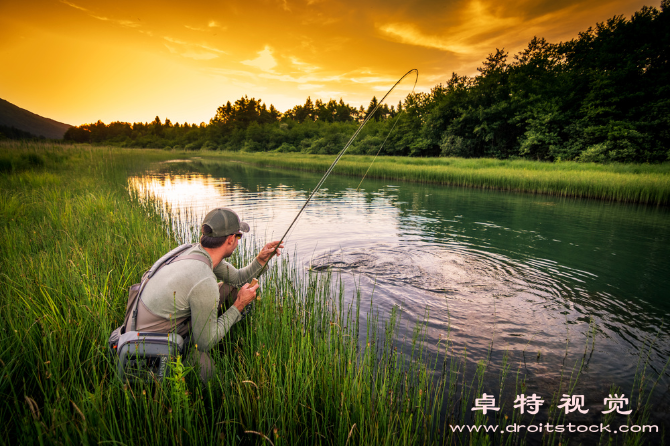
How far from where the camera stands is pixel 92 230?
17.6 feet

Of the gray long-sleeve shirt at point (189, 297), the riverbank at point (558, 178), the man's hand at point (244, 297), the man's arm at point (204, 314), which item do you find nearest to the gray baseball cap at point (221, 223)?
the gray long-sleeve shirt at point (189, 297)

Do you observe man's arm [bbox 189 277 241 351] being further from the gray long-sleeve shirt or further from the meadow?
the meadow

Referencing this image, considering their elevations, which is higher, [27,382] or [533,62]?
[533,62]

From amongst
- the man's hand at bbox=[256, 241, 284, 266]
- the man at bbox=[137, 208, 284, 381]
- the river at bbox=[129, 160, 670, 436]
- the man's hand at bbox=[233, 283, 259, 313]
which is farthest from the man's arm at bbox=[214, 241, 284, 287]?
the river at bbox=[129, 160, 670, 436]

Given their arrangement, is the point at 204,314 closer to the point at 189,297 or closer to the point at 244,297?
the point at 189,297

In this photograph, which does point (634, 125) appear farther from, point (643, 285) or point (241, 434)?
point (241, 434)

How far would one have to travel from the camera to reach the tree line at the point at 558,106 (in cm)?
3045

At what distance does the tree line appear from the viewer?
99.9ft

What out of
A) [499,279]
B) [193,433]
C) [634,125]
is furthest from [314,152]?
[193,433]

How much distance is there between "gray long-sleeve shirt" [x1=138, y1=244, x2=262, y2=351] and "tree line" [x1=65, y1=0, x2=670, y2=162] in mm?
17197

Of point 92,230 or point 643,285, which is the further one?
point 643,285

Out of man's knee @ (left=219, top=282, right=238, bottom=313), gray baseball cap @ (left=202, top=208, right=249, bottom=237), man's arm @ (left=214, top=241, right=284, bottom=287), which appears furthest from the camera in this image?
man's arm @ (left=214, top=241, right=284, bottom=287)

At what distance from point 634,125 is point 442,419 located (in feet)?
134

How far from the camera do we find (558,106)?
3594 centimetres
